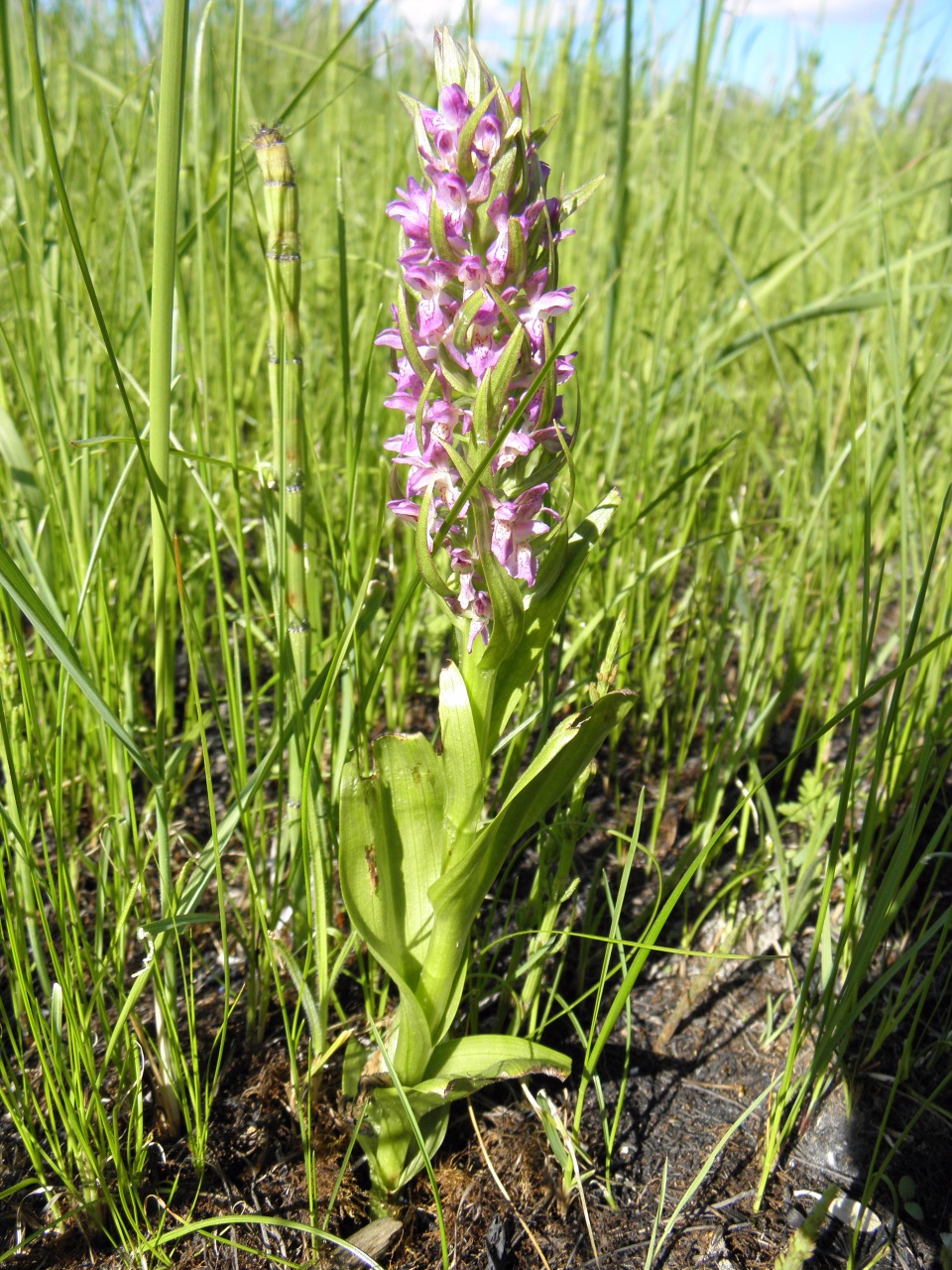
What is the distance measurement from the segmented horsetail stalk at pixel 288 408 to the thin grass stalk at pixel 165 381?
11 cm

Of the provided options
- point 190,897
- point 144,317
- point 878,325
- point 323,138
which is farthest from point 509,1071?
point 323,138

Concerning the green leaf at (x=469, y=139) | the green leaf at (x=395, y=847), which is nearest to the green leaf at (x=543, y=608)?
the green leaf at (x=395, y=847)

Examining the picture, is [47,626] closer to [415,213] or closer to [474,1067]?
[415,213]

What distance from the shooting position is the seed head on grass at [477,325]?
0.76 metres

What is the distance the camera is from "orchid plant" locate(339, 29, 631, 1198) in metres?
0.77

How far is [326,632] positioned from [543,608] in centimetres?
77

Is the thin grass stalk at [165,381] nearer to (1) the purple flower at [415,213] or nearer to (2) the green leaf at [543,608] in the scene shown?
(1) the purple flower at [415,213]

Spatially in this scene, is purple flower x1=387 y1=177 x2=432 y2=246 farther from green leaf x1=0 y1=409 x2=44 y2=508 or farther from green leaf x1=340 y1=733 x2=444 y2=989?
green leaf x1=0 y1=409 x2=44 y2=508

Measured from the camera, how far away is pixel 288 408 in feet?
3.09

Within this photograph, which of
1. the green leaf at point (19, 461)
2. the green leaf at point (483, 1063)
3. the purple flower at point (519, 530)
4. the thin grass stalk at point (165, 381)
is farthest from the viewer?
the green leaf at point (19, 461)

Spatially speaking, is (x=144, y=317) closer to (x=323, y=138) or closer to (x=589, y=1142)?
(x=589, y=1142)

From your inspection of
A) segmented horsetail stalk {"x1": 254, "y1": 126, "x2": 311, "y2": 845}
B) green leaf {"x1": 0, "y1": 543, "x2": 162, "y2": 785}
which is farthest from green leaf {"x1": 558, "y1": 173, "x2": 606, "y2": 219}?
green leaf {"x1": 0, "y1": 543, "x2": 162, "y2": 785}

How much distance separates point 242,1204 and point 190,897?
375 millimetres

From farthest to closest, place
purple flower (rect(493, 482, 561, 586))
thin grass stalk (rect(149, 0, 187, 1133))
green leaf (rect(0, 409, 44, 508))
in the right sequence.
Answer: green leaf (rect(0, 409, 44, 508)) < purple flower (rect(493, 482, 561, 586)) < thin grass stalk (rect(149, 0, 187, 1133))
